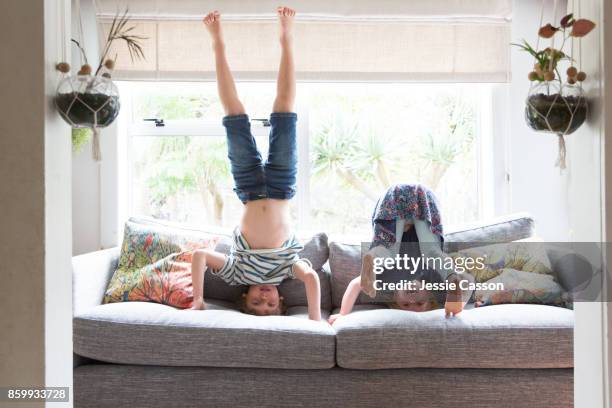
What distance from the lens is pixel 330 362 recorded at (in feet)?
8.82

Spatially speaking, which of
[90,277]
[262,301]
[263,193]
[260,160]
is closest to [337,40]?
[260,160]

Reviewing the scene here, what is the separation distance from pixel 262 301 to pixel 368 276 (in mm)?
516

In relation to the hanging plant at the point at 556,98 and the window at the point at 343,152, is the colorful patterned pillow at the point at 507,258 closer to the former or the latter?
the window at the point at 343,152

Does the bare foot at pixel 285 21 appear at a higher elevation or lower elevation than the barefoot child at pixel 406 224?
higher

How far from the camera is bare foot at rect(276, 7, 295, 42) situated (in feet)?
11.0

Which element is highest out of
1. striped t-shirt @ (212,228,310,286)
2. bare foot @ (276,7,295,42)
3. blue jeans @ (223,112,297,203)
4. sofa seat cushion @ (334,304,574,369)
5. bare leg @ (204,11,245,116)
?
bare foot @ (276,7,295,42)

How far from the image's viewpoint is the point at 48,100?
188cm

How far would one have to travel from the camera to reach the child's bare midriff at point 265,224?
129 inches

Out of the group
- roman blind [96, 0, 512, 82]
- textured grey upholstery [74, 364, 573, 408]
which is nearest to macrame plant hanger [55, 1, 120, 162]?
textured grey upholstery [74, 364, 573, 408]

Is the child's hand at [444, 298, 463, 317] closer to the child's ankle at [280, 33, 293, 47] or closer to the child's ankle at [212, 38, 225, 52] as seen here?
the child's ankle at [280, 33, 293, 47]

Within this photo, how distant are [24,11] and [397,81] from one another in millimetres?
2452

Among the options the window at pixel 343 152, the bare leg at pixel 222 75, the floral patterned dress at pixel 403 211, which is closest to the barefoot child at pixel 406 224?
the floral patterned dress at pixel 403 211

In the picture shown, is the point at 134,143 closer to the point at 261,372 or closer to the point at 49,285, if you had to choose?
the point at 261,372

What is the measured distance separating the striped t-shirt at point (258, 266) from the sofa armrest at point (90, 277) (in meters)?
0.59
